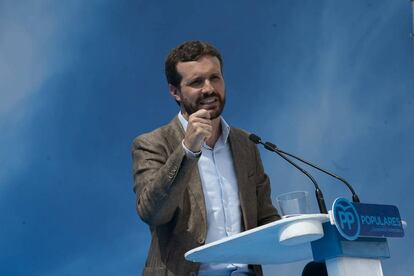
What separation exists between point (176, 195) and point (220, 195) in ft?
0.89

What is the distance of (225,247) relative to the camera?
157 centimetres

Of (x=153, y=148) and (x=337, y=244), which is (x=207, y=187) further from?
(x=337, y=244)

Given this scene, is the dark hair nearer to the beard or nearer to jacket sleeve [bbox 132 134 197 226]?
the beard

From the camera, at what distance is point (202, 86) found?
6.94ft

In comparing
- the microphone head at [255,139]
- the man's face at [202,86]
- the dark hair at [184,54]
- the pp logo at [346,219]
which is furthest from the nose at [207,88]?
the pp logo at [346,219]

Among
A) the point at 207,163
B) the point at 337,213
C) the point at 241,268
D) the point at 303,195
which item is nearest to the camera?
the point at 337,213

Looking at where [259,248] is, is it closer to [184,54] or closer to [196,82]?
[196,82]

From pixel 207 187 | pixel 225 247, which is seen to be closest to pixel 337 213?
pixel 225 247

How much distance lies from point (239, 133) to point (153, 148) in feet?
1.20

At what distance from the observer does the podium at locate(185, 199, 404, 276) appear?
4.73ft

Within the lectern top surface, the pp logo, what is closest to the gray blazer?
the lectern top surface

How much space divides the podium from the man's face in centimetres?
57

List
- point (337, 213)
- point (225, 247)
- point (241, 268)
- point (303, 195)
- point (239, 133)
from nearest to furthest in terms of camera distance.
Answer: point (337, 213) < point (225, 247) < point (303, 195) < point (241, 268) < point (239, 133)

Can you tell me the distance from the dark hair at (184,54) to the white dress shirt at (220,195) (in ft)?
0.47
